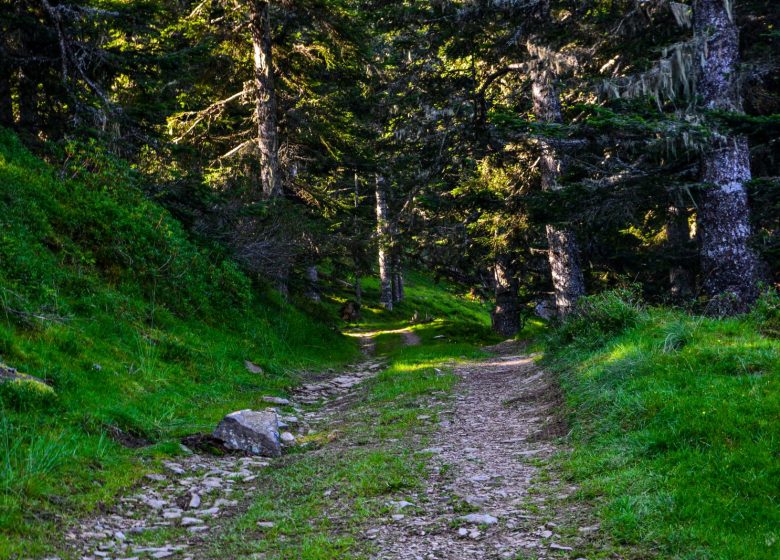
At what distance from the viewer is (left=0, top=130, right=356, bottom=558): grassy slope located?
5.39 meters

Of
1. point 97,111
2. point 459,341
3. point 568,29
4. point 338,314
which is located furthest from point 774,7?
point 338,314

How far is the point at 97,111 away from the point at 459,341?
574 inches

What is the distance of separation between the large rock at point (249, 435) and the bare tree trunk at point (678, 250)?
1258cm

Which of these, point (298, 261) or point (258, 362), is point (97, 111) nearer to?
point (258, 362)

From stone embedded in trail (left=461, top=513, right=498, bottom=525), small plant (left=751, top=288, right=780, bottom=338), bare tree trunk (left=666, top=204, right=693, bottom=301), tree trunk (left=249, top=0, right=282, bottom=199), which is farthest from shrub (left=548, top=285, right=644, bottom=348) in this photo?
tree trunk (left=249, top=0, right=282, bottom=199)

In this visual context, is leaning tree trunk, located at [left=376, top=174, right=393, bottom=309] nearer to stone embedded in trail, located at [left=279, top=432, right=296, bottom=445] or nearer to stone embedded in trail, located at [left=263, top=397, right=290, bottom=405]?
stone embedded in trail, located at [left=263, top=397, right=290, bottom=405]

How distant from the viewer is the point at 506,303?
2403 centimetres

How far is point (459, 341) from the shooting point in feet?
73.7

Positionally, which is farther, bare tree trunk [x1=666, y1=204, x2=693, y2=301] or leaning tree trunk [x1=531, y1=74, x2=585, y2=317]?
bare tree trunk [x1=666, y1=204, x2=693, y2=301]

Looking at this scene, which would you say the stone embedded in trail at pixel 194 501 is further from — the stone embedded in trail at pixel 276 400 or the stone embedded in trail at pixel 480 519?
the stone embedded in trail at pixel 276 400

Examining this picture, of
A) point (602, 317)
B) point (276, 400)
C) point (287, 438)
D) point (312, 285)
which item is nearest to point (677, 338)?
point (602, 317)

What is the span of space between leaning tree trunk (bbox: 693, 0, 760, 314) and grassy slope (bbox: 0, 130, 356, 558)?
9141 mm

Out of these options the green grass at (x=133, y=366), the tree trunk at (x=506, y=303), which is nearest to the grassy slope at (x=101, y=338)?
the green grass at (x=133, y=366)

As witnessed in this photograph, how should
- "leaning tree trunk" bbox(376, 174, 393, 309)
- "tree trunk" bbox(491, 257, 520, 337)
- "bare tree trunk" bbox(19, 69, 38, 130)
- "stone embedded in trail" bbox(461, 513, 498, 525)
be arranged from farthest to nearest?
"leaning tree trunk" bbox(376, 174, 393, 309) < "tree trunk" bbox(491, 257, 520, 337) < "bare tree trunk" bbox(19, 69, 38, 130) < "stone embedded in trail" bbox(461, 513, 498, 525)
